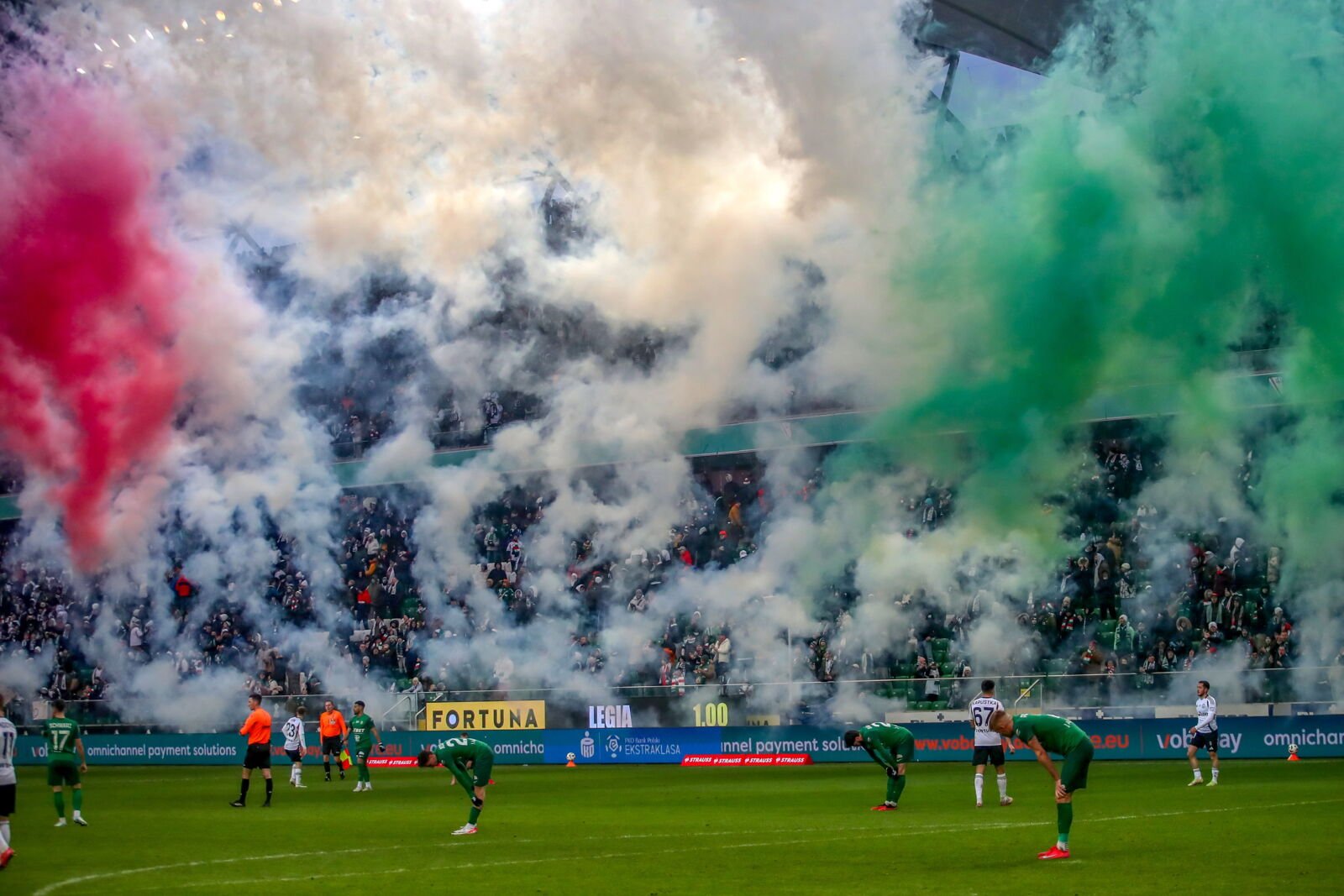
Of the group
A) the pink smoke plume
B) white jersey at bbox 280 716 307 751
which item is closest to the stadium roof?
the pink smoke plume

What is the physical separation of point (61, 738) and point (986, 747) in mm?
14950

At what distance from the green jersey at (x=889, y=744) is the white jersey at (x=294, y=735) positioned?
17.5 meters

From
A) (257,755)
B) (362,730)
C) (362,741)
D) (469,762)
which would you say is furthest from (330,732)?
(469,762)

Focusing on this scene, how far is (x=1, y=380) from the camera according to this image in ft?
139

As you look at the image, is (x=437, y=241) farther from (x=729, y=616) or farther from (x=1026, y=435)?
(x=1026, y=435)

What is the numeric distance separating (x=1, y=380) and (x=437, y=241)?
12.4 m

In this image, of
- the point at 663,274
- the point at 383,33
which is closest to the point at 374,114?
the point at 383,33

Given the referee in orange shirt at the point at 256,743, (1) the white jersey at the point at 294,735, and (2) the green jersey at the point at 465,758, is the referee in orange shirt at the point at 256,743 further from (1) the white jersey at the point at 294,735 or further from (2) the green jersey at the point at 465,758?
(1) the white jersey at the point at 294,735

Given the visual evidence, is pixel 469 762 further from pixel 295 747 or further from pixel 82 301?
pixel 82 301

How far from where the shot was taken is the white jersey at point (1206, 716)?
29547 mm

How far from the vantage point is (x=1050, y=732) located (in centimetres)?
1775

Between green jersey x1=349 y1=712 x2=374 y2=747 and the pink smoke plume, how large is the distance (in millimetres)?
12038

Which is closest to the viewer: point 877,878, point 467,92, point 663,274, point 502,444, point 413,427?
point 877,878

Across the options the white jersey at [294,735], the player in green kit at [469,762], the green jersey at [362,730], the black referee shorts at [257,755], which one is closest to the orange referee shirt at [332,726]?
the white jersey at [294,735]
